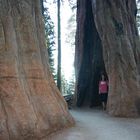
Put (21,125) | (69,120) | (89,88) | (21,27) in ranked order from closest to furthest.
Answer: (21,125) → (21,27) → (69,120) → (89,88)

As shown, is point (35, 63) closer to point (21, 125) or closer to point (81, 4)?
point (21, 125)

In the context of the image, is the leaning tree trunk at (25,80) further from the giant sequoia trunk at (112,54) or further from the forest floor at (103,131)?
the giant sequoia trunk at (112,54)

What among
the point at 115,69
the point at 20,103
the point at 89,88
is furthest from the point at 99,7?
the point at 20,103

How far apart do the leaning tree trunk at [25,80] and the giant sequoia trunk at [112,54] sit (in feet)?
11.5

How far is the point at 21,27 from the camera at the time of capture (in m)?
8.02

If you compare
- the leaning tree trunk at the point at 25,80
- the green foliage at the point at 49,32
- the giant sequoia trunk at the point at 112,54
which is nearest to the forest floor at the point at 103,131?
the leaning tree trunk at the point at 25,80

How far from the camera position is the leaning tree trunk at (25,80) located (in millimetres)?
6898

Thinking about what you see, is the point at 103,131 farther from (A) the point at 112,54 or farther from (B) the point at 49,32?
(B) the point at 49,32

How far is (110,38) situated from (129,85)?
2076mm

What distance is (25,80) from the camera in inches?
304

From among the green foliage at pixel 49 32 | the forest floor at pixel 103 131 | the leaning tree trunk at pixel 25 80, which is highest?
the green foliage at pixel 49 32

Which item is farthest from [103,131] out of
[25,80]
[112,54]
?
[112,54]

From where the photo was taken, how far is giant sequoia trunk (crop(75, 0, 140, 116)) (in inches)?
464

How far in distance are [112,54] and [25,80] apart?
5491 mm
